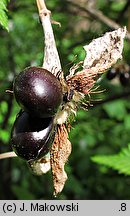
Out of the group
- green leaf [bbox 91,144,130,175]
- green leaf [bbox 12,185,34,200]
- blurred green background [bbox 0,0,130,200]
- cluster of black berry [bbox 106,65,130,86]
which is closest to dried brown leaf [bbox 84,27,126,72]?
green leaf [bbox 91,144,130,175]

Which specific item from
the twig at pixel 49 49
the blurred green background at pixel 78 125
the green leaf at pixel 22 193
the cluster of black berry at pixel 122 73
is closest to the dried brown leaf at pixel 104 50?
the twig at pixel 49 49

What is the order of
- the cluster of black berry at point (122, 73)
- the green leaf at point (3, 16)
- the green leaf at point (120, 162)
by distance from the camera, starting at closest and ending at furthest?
the green leaf at point (3, 16), the green leaf at point (120, 162), the cluster of black berry at point (122, 73)

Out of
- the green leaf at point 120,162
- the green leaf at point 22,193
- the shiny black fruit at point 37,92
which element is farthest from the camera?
the green leaf at point 22,193

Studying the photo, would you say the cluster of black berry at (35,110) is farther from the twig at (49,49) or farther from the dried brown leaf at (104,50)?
the dried brown leaf at (104,50)

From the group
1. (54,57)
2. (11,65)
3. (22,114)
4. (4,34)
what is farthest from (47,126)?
(4,34)

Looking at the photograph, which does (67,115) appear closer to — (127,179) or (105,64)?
(105,64)

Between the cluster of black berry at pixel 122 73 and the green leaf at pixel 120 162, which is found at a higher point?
the cluster of black berry at pixel 122 73

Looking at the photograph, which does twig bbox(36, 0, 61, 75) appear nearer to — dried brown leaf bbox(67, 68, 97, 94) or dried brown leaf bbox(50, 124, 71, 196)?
dried brown leaf bbox(67, 68, 97, 94)

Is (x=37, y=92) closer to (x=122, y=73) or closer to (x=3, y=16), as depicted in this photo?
(x=3, y=16)
